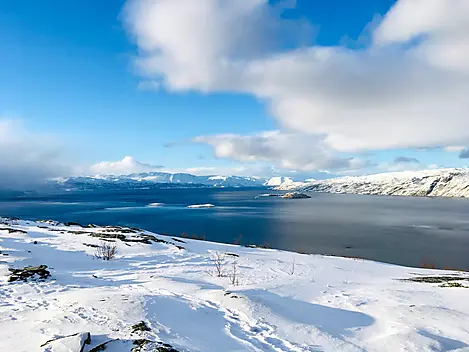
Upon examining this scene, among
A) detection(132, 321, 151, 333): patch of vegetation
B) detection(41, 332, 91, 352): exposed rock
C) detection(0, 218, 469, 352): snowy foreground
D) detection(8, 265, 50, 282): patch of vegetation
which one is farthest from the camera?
detection(8, 265, 50, 282): patch of vegetation

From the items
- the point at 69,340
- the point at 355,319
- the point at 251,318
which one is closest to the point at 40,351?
→ the point at 69,340

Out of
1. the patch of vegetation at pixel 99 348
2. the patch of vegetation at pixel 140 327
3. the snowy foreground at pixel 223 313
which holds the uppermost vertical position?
the patch of vegetation at pixel 99 348

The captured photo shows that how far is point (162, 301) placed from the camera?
8.25m

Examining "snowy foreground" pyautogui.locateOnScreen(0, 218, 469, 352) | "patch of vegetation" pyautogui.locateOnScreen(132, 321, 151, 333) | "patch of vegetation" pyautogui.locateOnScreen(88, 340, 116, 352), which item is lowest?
"snowy foreground" pyautogui.locateOnScreen(0, 218, 469, 352)

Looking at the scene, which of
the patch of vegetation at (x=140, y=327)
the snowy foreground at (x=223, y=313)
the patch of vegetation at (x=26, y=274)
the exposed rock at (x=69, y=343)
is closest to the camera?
the exposed rock at (x=69, y=343)

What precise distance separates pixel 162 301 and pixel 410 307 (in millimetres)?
7192

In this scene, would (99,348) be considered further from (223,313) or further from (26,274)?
(26,274)

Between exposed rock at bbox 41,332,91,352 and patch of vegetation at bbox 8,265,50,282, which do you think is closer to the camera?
exposed rock at bbox 41,332,91,352

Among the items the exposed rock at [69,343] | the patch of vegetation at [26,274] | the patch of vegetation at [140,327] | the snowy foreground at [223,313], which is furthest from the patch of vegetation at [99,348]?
the patch of vegetation at [26,274]

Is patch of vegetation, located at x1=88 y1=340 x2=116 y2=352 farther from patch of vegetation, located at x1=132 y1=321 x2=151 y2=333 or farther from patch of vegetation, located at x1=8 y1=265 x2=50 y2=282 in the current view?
patch of vegetation, located at x1=8 y1=265 x2=50 y2=282

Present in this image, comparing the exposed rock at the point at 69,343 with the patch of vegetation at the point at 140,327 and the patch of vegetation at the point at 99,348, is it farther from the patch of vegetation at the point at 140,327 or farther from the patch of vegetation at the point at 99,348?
the patch of vegetation at the point at 140,327

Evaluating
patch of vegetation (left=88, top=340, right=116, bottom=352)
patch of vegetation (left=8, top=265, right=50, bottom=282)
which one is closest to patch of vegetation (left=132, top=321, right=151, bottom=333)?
patch of vegetation (left=88, top=340, right=116, bottom=352)

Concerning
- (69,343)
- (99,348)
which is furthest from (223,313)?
(69,343)

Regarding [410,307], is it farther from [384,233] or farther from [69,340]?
[384,233]
